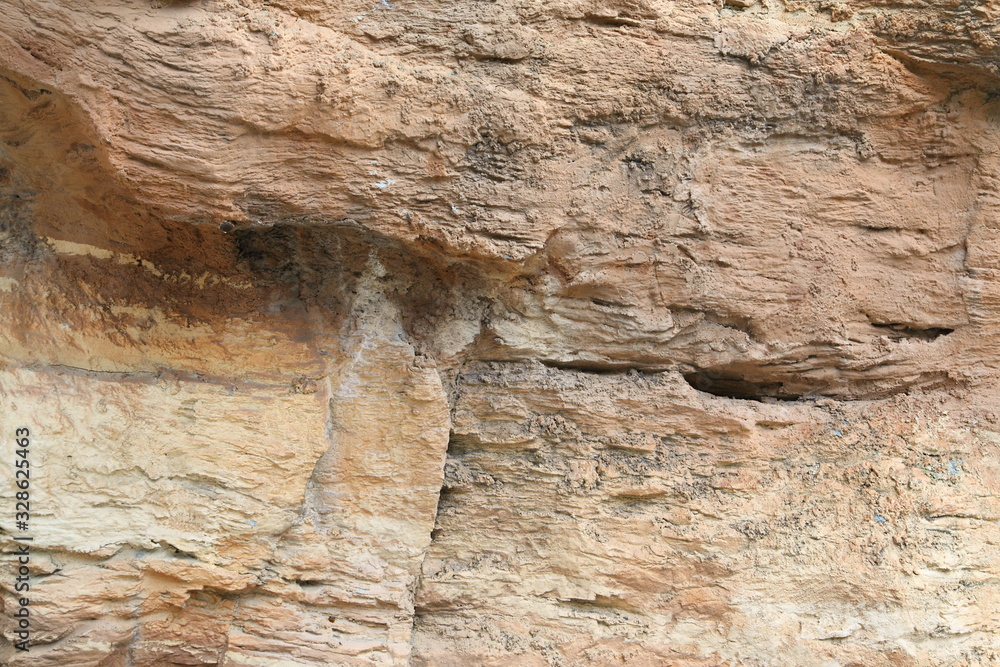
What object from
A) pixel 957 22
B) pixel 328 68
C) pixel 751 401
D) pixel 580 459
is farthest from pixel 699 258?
pixel 328 68

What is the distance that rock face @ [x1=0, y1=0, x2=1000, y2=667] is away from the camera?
240cm

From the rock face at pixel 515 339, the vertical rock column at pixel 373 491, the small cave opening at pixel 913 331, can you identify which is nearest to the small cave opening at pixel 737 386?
the rock face at pixel 515 339

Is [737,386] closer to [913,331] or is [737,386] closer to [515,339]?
[913,331]

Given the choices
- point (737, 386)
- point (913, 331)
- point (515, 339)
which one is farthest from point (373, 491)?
point (913, 331)

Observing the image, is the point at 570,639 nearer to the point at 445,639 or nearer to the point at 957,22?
the point at 445,639

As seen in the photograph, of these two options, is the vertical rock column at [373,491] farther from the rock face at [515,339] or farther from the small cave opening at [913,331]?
the small cave opening at [913,331]

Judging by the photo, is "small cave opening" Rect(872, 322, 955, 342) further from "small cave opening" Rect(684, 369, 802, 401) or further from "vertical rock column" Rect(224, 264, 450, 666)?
"vertical rock column" Rect(224, 264, 450, 666)

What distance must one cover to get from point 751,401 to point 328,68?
6.21 ft

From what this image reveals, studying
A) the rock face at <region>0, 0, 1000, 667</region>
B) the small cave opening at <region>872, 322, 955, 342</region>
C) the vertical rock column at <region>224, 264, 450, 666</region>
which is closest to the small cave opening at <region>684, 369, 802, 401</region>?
the rock face at <region>0, 0, 1000, 667</region>

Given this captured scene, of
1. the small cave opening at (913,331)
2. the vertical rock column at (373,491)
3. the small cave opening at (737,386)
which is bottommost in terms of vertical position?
the vertical rock column at (373,491)

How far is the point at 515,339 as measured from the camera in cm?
285

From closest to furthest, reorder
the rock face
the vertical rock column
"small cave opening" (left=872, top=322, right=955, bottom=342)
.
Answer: the rock face → the vertical rock column → "small cave opening" (left=872, top=322, right=955, bottom=342)

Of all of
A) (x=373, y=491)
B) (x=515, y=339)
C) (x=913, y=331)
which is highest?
(x=913, y=331)

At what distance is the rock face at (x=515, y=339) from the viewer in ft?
7.88
